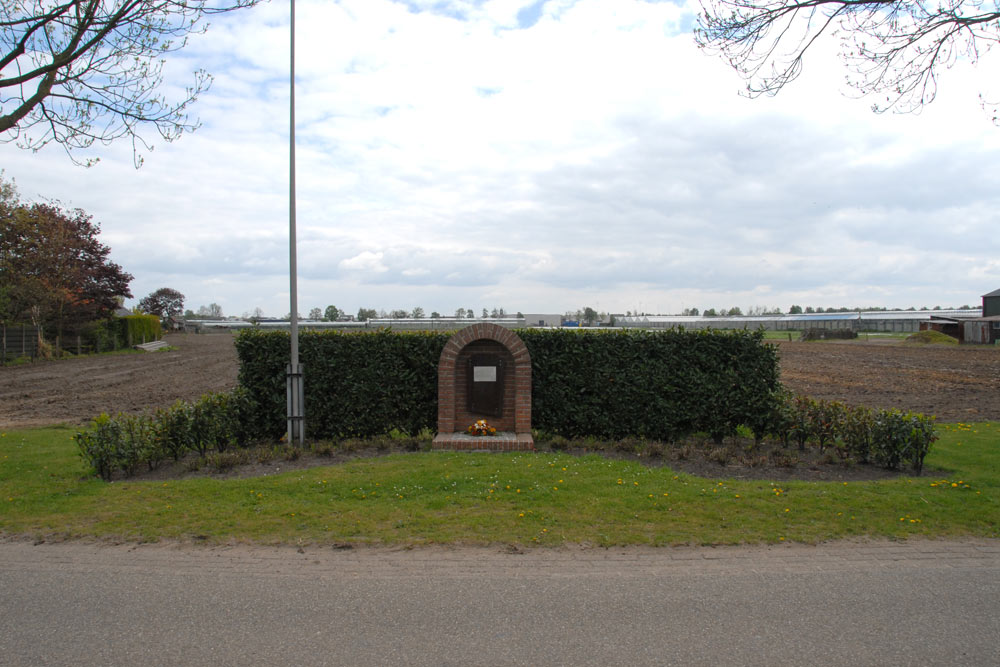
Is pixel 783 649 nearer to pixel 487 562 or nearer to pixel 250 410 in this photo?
pixel 487 562

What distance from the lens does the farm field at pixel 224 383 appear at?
17234 millimetres

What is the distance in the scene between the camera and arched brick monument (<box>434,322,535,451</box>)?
11.1m

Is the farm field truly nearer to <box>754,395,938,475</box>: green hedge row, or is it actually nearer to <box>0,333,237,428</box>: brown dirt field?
<box>0,333,237,428</box>: brown dirt field

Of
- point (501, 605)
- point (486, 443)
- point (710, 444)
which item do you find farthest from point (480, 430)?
point (501, 605)

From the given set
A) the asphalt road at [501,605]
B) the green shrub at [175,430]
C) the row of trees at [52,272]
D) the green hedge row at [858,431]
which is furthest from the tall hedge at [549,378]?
the row of trees at [52,272]

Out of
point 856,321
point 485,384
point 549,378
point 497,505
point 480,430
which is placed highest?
point 856,321

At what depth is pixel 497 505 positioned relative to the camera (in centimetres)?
684

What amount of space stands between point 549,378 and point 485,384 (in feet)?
3.85

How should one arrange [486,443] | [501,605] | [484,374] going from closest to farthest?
[501,605] < [486,443] < [484,374]

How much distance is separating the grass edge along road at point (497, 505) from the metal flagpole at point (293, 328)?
2.36 m

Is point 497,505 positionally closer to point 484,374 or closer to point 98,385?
point 484,374

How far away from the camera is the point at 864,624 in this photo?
4.07m

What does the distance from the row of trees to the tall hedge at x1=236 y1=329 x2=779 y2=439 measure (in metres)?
27.0

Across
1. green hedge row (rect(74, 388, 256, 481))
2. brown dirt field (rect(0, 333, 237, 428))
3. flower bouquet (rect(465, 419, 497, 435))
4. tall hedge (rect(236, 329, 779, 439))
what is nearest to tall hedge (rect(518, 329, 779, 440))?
tall hedge (rect(236, 329, 779, 439))
